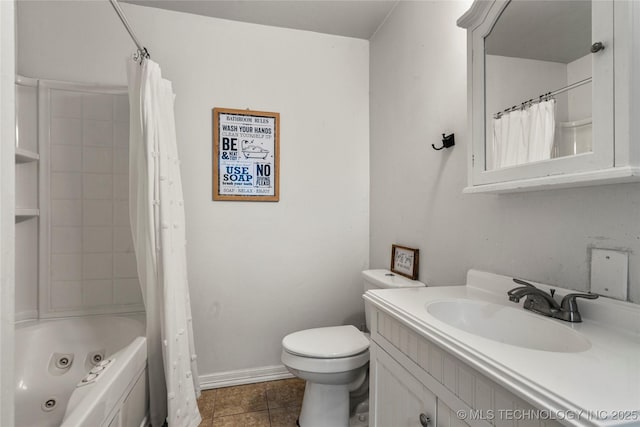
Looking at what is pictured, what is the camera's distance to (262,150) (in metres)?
2.04

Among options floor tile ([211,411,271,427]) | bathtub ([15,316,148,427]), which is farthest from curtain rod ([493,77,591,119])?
floor tile ([211,411,271,427])

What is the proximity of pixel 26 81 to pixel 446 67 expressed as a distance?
224 cm

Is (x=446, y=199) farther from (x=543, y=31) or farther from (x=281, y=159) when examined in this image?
(x=281, y=159)

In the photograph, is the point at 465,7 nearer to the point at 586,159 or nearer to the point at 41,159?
the point at 586,159

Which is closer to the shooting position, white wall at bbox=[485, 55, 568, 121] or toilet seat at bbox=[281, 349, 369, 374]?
white wall at bbox=[485, 55, 568, 121]

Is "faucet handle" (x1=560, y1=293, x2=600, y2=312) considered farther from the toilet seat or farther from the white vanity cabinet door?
the toilet seat

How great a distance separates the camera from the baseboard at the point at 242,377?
194 cm

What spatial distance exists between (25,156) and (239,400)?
1.78 meters

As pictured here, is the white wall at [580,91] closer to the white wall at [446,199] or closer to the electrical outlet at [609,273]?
the white wall at [446,199]

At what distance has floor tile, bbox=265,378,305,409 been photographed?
178 cm

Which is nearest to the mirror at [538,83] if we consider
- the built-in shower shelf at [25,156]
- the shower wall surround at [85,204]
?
the shower wall surround at [85,204]

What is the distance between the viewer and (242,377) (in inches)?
78.6

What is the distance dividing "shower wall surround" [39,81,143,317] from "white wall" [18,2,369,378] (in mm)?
199

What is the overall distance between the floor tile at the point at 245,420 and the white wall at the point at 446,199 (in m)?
1.14
